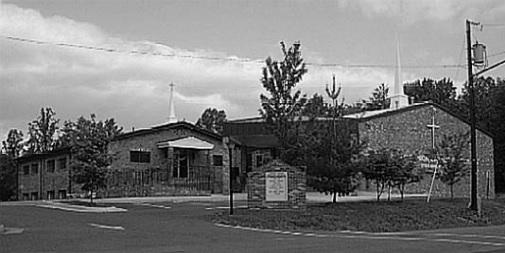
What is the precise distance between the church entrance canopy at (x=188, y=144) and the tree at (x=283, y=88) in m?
16.3

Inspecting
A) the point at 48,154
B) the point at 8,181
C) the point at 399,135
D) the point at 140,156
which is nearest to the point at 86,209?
the point at 140,156

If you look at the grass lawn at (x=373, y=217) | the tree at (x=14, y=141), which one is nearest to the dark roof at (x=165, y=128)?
the grass lawn at (x=373, y=217)

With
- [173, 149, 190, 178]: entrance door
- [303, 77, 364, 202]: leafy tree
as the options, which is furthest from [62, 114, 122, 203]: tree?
[173, 149, 190, 178]: entrance door

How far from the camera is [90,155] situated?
37.2 meters

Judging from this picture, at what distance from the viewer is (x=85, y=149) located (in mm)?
37125

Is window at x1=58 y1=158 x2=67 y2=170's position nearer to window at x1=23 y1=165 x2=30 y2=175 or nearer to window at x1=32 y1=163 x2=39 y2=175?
window at x1=32 y1=163 x2=39 y2=175

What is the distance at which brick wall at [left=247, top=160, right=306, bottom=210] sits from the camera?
3378 cm

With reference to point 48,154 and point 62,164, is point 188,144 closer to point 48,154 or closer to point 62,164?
point 62,164

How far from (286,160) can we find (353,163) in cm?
369

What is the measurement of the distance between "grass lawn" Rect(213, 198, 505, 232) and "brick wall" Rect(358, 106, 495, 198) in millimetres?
15751

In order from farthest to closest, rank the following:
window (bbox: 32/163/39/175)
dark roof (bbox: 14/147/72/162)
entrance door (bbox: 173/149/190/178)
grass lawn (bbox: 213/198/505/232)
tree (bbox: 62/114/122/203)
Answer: window (bbox: 32/163/39/175) < entrance door (bbox: 173/149/190/178) < dark roof (bbox: 14/147/72/162) < tree (bbox: 62/114/122/203) < grass lawn (bbox: 213/198/505/232)

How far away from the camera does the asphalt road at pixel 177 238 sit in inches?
793

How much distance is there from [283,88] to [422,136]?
24489mm

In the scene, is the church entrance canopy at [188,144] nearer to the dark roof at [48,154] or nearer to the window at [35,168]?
the dark roof at [48,154]
